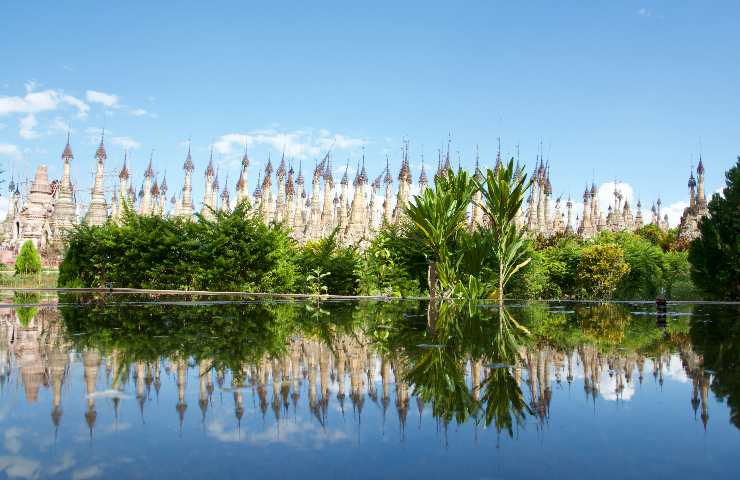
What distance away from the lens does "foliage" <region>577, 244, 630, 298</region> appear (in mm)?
20938

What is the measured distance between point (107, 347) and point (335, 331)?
9.82ft

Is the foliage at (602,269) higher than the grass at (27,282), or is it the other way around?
the foliage at (602,269)

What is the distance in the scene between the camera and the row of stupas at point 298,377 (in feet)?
12.9

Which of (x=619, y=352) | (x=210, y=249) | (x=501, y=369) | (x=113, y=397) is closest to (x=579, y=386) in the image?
(x=501, y=369)

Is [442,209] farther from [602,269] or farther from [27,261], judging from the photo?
[27,261]

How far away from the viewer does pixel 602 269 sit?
2100 centimetres

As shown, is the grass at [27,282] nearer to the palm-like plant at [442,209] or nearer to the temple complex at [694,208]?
the palm-like plant at [442,209]

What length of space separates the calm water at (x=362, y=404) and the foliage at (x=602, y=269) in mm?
14137

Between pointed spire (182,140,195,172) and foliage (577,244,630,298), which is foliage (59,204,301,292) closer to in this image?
foliage (577,244,630,298)

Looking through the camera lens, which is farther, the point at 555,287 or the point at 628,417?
the point at 555,287

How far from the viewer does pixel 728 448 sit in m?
3.06

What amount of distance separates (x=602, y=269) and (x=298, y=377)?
1868 cm

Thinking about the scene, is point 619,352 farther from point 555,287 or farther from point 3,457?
point 555,287

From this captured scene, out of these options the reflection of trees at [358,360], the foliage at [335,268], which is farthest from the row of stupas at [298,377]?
the foliage at [335,268]
